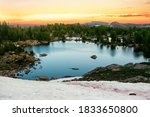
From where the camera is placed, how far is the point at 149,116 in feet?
71.9

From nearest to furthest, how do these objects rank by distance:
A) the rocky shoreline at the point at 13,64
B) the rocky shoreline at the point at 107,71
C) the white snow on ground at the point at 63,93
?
the white snow on ground at the point at 63,93
the rocky shoreline at the point at 107,71
the rocky shoreline at the point at 13,64

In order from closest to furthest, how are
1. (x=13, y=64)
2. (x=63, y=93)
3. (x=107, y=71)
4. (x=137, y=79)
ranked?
(x=63, y=93)
(x=137, y=79)
(x=107, y=71)
(x=13, y=64)

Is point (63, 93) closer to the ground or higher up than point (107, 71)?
higher up

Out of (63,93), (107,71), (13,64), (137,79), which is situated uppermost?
(63,93)

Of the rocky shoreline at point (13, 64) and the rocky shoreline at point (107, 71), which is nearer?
the rocky shoreline at point (107, 71)

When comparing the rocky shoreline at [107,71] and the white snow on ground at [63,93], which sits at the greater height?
the white snow on ground at [63,93]

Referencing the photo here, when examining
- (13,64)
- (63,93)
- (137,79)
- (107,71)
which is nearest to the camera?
(63,93)

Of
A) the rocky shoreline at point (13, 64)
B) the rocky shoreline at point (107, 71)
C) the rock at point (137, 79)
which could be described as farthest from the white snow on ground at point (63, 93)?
the rocky shoreline at point (13, 64)

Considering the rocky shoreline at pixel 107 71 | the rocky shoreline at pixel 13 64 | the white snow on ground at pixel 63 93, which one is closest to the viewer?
the white snow on ground at pixel 63 93

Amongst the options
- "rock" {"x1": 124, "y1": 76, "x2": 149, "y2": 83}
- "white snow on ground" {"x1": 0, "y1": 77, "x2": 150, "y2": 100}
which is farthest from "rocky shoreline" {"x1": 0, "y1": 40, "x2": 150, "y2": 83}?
"white snow on ground" {"x1": 0, "y1": 77, "x2": 150, "y2": 100}

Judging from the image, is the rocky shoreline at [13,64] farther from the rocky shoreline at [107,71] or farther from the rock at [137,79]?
the rock at [137,79]

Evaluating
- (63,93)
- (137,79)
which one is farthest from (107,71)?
(63,93)

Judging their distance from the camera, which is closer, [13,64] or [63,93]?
[63,93]

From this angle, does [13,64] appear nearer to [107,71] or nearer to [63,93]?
[107,71]
